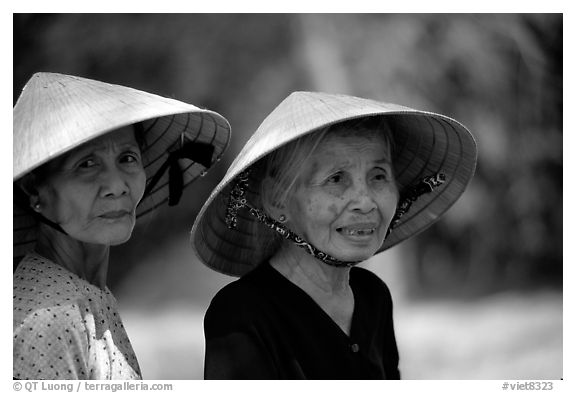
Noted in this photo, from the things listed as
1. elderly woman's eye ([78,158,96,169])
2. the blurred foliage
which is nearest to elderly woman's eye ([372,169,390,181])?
elderly woman's eye ([78,158,96,169])

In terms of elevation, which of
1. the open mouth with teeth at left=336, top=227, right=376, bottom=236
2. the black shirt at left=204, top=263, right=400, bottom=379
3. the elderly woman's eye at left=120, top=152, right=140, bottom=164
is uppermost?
the elderly woman's eye at left=120, top=152, right=140, bottom=164

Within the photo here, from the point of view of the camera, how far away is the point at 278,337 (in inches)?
80.7

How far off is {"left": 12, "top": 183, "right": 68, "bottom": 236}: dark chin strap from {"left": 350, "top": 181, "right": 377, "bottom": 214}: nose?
79 centimetres

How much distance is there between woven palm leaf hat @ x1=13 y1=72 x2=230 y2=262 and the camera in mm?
1945

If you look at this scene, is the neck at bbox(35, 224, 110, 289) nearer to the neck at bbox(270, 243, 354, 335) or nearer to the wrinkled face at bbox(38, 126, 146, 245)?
the wrinkled face at bbox(38, 126, 146, 245)

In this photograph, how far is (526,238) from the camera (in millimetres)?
5152

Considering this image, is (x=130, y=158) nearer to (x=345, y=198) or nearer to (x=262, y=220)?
(x=262, y=220)

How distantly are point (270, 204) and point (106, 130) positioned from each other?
0.55m

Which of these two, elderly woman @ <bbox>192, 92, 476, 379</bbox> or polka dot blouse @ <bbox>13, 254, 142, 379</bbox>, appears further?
elderly woman @ <bbox>192, 92, 476, 379</bbox>

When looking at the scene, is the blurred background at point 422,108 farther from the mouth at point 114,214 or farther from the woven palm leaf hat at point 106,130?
the mouth at point 114,214

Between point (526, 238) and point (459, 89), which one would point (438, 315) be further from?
point (459, 89)

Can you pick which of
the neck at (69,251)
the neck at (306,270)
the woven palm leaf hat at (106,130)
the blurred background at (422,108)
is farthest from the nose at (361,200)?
the blurred background at (422,108)
